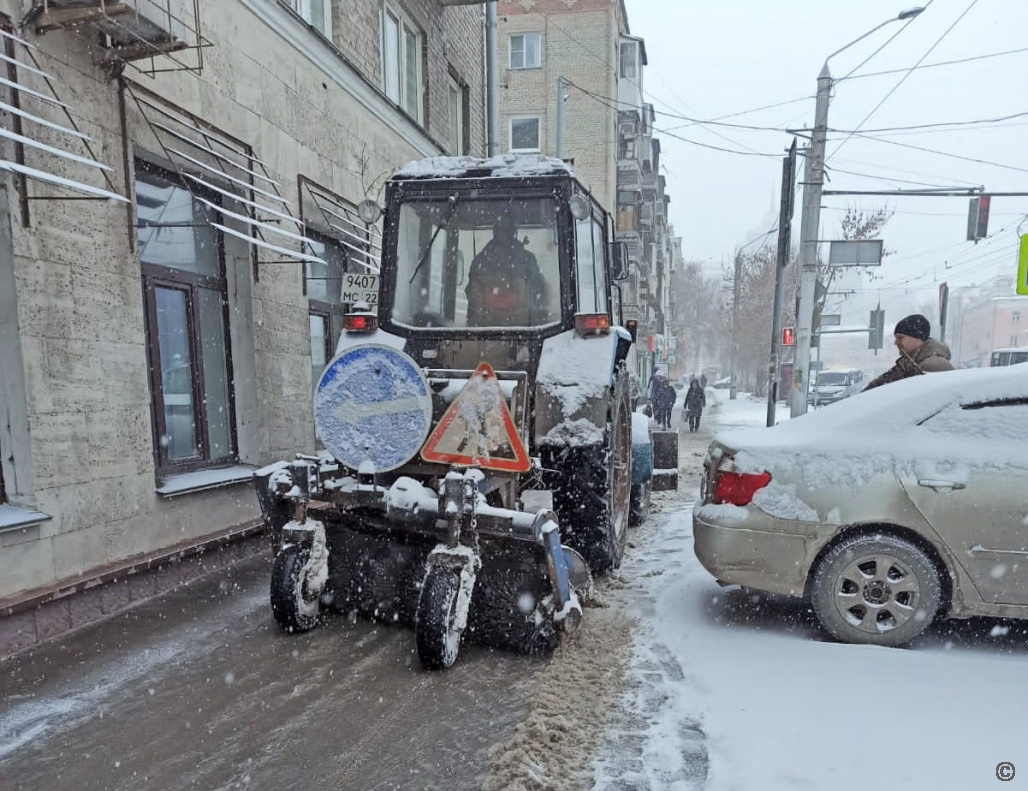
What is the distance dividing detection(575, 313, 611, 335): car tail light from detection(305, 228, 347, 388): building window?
485cm

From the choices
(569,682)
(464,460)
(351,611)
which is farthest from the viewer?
(351,611)

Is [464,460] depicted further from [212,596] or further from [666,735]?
[212,596]

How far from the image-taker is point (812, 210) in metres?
12.8

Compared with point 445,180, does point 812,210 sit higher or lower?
higher

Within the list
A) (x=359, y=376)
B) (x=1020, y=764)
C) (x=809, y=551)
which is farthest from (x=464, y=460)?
(x=1020, y=764)

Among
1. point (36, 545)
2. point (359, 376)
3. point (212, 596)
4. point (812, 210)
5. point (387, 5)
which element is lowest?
point (212, 596)

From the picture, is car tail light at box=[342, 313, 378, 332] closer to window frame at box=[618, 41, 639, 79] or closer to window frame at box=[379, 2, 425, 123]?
window frame at box=[379, 2, 425, 123]

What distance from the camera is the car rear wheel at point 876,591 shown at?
11.8 ft

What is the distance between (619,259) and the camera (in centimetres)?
543

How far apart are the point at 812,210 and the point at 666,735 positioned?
1237cm

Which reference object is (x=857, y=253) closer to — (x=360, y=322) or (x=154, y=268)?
(x=360, y=322)

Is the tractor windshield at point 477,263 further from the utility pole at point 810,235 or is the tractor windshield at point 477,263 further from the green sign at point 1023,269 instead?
the utility pole at point 810,235

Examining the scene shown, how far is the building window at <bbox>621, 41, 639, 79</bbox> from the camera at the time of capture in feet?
107

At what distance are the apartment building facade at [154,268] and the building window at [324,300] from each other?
1.9 inches
